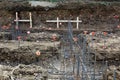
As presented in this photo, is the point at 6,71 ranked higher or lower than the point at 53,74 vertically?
higher

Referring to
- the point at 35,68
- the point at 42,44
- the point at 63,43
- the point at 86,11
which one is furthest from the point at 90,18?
the point at 35,68

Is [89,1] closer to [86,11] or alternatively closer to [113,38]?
[86,11]

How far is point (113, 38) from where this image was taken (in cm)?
1972

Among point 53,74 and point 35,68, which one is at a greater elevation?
point 35,68

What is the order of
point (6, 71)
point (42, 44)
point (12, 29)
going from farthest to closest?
point (12, 29) < point (42, 44) < point (6, 71)

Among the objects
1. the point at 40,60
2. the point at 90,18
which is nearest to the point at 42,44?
the point at 40,60

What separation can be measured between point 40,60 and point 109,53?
3549mm

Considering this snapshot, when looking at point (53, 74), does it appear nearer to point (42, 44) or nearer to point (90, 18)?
point (42, 44)

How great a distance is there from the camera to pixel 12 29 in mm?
23344

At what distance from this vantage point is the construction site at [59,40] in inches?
580

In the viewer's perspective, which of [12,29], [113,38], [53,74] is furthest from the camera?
[12,29]

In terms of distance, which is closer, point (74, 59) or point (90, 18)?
point (74, 59)

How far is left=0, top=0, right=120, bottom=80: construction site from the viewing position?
14736mm

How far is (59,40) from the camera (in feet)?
68.3
